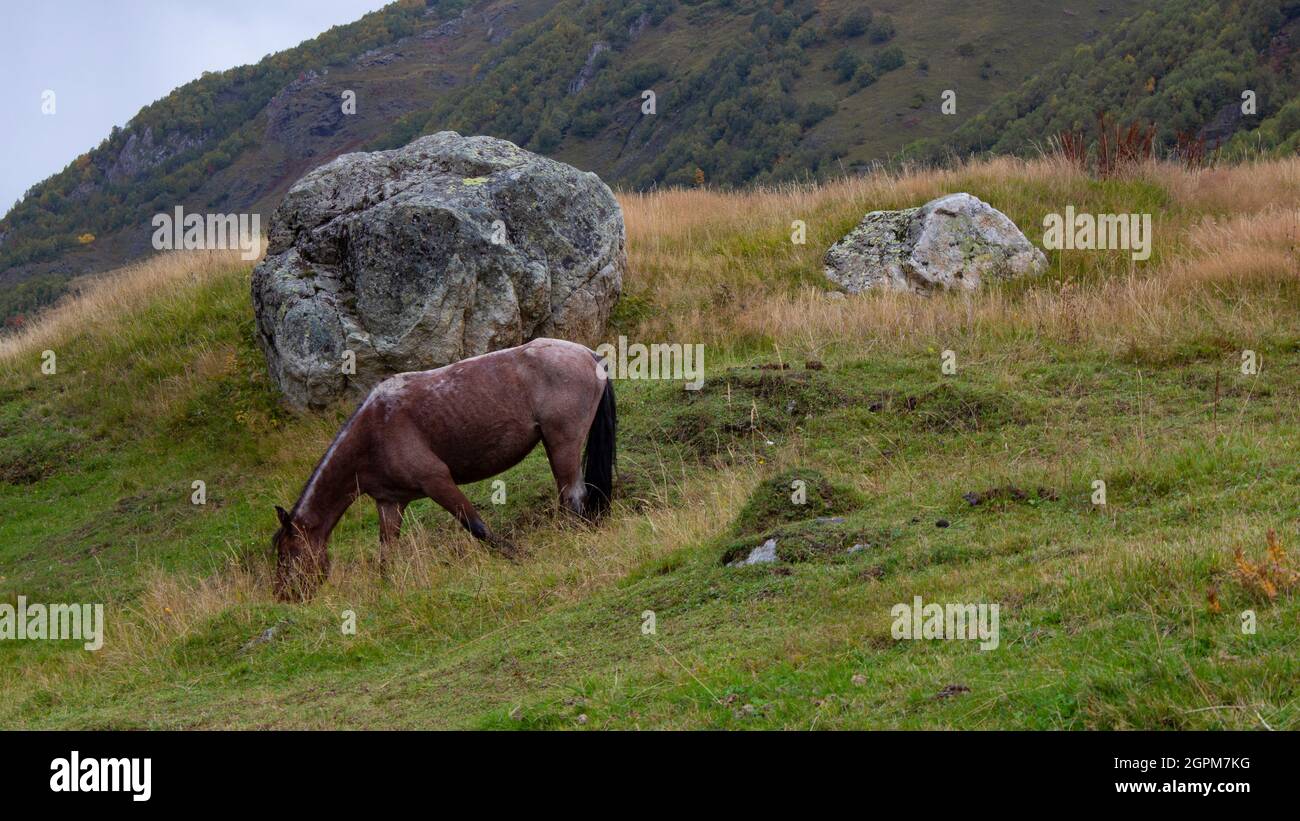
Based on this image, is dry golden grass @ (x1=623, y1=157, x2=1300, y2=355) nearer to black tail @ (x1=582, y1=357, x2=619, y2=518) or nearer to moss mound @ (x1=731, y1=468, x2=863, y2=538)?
black tail @ (x1=582, y1=357, x2=619, y2=518)

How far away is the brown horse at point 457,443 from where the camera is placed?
10.6 metres

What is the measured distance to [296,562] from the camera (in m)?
10.5

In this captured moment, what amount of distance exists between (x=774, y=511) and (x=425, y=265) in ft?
28.4

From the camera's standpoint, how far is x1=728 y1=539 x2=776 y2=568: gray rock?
26.5 ft

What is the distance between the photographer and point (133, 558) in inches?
548

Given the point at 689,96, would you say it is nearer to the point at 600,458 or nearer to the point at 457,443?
the point at 600,458

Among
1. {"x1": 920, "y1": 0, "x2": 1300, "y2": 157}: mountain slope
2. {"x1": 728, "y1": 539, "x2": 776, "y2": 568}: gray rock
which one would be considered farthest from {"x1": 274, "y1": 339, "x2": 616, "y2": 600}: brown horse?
{"x1": 920, "y1": 0, "x2": 1300, "y2": 157}: mountain slope

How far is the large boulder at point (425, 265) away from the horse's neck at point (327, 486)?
547 centimetres

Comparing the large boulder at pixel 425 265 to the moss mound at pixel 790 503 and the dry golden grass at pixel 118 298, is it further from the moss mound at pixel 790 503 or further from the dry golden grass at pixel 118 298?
the moss mound at pixel 790 503

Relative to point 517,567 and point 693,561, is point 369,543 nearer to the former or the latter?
point 517,567

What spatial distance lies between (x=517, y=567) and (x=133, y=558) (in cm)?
649

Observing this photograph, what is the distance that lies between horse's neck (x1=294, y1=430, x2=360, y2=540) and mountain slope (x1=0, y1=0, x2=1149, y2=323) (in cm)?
4930

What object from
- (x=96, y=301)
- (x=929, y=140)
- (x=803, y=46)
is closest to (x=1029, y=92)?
(x=929, y=140)

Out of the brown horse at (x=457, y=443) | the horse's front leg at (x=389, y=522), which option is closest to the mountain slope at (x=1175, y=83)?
the brown horse at (x=457, y=443)
